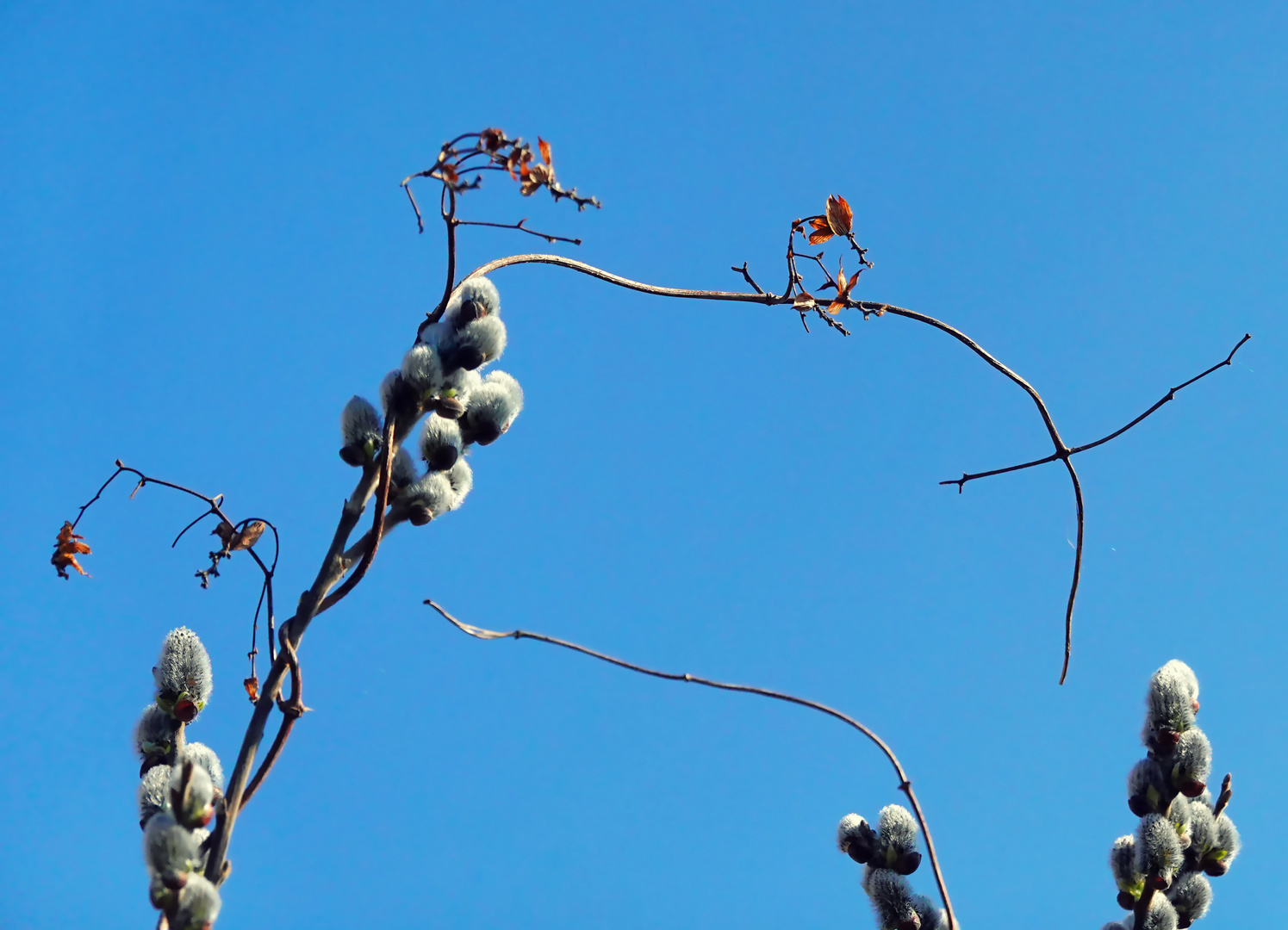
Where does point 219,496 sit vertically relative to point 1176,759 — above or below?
above

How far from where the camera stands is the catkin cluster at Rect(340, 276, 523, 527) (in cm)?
172

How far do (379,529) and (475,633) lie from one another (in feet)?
0.91

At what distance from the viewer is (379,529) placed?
161 centimetres

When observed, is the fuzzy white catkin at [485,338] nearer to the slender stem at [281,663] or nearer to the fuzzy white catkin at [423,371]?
the fuzzy white catkin at [423,371]

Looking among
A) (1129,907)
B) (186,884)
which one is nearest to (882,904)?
(1129,907)

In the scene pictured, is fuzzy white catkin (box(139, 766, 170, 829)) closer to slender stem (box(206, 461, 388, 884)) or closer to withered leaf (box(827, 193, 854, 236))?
slender stem (box(206, 461, 388, 884))

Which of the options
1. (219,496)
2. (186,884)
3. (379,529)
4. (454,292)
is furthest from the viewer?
(219,496)

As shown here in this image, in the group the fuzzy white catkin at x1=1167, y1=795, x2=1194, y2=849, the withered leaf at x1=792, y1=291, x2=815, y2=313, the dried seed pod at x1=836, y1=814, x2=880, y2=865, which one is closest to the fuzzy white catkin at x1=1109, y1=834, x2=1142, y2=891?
the fuzzy white catkin at x1=1167, y1=795, x2=1194, y2=849

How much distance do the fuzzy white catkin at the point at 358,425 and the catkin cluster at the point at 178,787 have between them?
47cm

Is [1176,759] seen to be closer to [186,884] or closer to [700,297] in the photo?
[700,297]

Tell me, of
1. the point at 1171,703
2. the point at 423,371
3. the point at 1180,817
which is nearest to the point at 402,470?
→ the point at 423,371

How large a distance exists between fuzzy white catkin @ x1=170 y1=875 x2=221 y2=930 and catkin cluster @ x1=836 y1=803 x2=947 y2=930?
5.59 feet

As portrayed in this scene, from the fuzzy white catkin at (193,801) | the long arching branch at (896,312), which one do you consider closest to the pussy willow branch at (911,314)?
the long arching branch at (896,312)

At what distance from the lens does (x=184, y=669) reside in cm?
174
